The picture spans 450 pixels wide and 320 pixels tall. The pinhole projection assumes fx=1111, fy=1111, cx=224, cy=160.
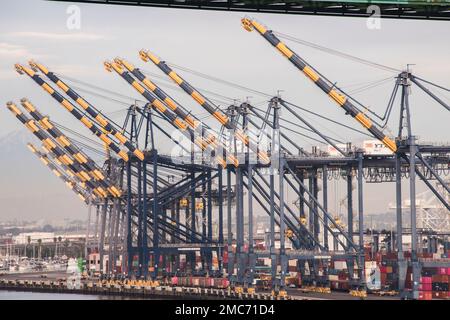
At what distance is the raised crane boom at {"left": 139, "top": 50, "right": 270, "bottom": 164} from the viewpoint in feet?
208

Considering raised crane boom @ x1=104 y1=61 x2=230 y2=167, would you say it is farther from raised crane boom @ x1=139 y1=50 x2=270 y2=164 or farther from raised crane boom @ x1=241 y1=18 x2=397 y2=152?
raised crane boom @ x1=241 y1=18 x2=397 y2=152

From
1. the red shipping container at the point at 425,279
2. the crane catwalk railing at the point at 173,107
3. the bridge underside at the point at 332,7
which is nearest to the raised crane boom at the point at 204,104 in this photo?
the crane catwalk railing at the point at 173,107

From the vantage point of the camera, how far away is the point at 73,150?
78.3 metres

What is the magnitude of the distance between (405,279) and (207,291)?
13.4 meters

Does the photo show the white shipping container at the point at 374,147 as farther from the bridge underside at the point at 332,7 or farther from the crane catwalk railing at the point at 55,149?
the bridge underside at the point at 332,7

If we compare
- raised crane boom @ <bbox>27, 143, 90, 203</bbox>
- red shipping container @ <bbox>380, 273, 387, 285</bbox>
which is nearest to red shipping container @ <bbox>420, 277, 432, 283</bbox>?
red shipping container @ <bbox>380, 273, 387, 285</bbox>

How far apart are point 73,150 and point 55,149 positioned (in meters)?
2.60

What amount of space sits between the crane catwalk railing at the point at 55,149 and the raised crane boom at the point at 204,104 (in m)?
14.6

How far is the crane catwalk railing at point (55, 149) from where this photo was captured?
8031cm

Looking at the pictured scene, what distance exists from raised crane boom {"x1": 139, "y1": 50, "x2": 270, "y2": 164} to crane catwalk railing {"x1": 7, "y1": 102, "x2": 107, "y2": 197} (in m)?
14.6
